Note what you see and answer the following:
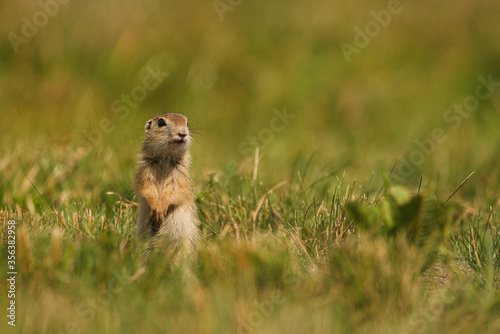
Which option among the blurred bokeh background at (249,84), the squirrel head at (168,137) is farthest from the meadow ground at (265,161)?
the squirrel head at (168,137)

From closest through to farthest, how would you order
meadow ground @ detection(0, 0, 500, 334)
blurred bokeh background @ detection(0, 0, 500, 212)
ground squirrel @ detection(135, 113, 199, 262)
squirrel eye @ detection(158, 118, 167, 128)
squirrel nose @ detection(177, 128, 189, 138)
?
meadow ground @ detection(0, 0, 500, 334), ground squirrel @ detection(135, 113, 199, 262), squirrel nose @ detection(177, 128, 189, 138), squirrel eye @ detection(158, 118, 167, 128), blurred bokeh background @ detection(0, 0, 500, 212)

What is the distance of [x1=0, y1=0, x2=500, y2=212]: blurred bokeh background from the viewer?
21.4 ft

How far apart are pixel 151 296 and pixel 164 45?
550 centimetres

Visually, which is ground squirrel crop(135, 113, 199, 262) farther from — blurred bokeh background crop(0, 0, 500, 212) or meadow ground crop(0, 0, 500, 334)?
blurred bokeh background crop(0, 0, 500, 212)

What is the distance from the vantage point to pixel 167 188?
13.7 ft

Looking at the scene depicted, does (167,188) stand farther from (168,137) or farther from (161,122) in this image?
(161,122)

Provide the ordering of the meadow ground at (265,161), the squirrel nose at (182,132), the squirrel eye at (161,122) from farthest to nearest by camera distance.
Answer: the squirrel eye at (161,122), the squirrel nose at (182,132), the meadow ground at (265,161)

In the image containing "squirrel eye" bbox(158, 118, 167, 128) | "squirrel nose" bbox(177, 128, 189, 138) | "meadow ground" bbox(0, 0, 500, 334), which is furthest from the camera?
"squirrel eye" bbox(158, 118, 167, 128)

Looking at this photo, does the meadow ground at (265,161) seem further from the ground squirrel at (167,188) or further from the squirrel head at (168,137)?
the squirrel head at (168,137)

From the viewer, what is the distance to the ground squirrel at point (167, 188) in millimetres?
4043

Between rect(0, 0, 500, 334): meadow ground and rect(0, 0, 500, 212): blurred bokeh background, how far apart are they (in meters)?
0.03

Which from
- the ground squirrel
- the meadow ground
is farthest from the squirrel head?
the meadow ground

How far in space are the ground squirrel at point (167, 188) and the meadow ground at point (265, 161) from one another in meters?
0.16

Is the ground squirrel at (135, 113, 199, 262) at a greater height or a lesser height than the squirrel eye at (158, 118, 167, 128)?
lesser
